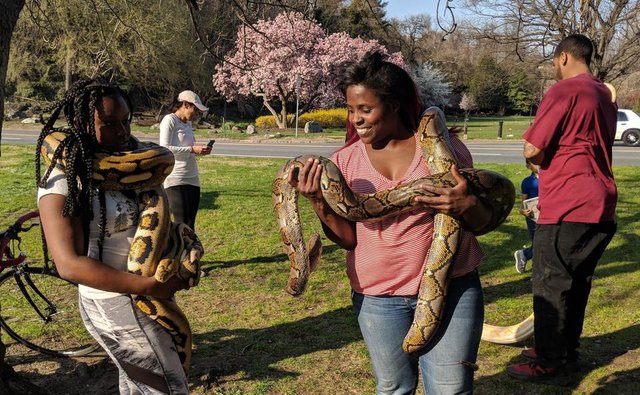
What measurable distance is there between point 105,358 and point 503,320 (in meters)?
3.81

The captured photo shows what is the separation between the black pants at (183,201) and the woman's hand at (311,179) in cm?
404

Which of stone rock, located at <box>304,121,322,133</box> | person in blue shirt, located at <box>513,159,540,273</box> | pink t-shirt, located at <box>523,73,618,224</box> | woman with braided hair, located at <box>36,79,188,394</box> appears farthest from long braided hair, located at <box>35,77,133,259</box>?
stone rock, located at <box>304,121,322,133</box>

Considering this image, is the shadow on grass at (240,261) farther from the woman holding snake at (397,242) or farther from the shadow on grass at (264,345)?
the woman holding snake at (397,242)

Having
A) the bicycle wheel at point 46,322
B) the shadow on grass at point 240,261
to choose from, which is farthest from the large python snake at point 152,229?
the shadow on grass at point 240,261

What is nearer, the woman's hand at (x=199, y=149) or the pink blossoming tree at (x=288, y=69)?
the woman's hand at (x=199, y=149)

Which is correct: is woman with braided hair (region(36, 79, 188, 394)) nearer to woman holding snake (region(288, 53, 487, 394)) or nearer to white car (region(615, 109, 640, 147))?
woman holding snake (region(288, 53, 487, 394))

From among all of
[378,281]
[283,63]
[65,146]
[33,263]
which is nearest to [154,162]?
[65,146]

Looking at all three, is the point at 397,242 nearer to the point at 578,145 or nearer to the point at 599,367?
→ the point at 578,145

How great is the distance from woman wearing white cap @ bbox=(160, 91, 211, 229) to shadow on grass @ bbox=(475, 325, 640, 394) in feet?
12.7

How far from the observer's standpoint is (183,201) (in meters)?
6.54

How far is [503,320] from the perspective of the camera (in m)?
5.48

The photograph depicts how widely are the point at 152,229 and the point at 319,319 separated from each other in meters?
3.23

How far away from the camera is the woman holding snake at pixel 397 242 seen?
2602 mm

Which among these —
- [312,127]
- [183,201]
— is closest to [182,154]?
[183,201]
